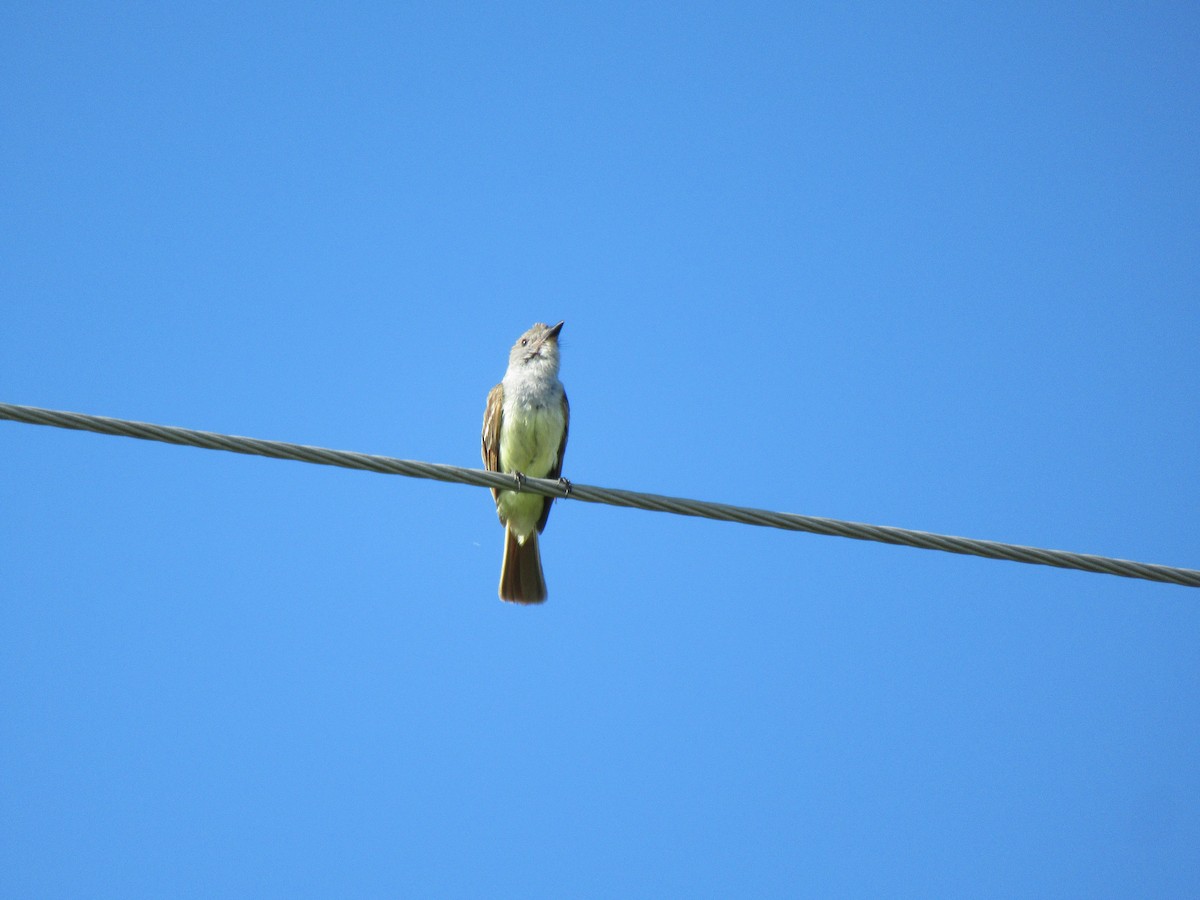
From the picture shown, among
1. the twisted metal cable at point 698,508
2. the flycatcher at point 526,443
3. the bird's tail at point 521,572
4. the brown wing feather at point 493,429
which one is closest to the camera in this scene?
the twisted metal cable at point 698,508

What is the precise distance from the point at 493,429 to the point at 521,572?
3.80 ft

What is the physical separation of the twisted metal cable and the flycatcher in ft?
11.3

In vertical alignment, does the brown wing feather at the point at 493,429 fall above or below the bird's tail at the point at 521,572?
above

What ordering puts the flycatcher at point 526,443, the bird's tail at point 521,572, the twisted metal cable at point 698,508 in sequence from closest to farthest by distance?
the twisted metal cable at point 698,508 < the flycatcher at point 526,443 < the bird's tail at point 521,572

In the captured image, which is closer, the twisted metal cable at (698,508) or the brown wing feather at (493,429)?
the twisted metal cable at (698,508)

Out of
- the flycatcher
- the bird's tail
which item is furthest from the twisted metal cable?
the bird's tail

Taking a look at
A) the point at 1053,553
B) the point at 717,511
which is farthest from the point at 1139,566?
the point at 717,511

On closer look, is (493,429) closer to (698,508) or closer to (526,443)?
(526,443)

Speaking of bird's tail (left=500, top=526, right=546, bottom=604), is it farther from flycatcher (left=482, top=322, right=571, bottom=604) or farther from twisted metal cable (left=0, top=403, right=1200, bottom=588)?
twisted metal cable (left=0, top=403, right=1200, bottom=588)

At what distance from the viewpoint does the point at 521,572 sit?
843cm

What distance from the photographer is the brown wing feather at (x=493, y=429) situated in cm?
817

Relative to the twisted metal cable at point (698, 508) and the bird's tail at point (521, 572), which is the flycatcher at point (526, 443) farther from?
the twisted metal cable at point (698, 508)

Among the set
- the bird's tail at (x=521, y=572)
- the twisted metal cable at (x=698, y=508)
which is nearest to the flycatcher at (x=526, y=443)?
the bird's tail at (x=521, y=572)

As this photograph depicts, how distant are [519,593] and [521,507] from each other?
0.68 meters
